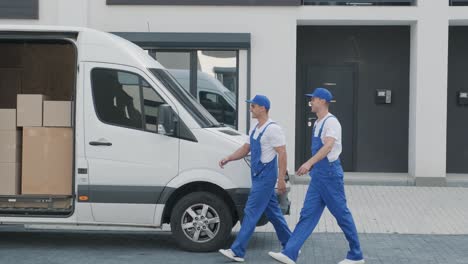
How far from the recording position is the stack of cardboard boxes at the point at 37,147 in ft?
34.4

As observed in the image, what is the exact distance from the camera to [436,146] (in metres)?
17.4

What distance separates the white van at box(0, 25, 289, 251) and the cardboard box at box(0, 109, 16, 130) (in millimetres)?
Answer: 911

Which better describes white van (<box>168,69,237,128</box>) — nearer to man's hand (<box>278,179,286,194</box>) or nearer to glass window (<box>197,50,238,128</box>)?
glass window (<box>197,50,238,128</box>)

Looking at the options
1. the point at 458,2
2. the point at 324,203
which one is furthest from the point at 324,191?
the point at 458,2

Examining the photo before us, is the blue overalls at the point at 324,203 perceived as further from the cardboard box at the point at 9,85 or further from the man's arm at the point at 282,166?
the cardboard box at the point at 9,85

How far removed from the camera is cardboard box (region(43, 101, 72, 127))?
1053cm

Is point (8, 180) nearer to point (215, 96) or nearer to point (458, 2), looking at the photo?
point (215, 96)

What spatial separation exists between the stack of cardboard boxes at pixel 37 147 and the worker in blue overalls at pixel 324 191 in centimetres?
275

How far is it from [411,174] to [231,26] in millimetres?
4571

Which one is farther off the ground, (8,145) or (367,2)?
(367,2)

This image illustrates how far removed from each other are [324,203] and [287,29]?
850cm

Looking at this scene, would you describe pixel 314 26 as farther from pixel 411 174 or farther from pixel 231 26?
pixel 411 174

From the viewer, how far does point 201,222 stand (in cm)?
999

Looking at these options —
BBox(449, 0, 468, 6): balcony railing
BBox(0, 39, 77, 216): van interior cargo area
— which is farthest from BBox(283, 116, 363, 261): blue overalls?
BBox(449, 0, 468, 6): balcony railing
